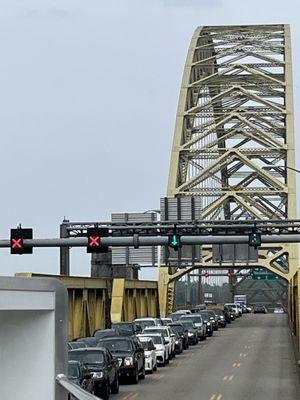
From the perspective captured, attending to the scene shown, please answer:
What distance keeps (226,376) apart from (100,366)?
9.53 meters

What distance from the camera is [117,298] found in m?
69.4

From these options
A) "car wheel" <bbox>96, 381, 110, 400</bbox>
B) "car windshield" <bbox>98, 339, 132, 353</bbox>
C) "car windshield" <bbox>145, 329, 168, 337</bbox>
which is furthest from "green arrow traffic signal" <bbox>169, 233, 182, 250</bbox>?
"car wheel" <bbox>96, 381, 110, 400</bbox>

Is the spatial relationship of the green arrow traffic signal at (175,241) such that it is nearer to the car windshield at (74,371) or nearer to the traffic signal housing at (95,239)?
the traffic signal housing at (95,239)

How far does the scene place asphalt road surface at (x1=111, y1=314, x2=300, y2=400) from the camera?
31.0 metres

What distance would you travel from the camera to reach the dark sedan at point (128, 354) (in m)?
35.3

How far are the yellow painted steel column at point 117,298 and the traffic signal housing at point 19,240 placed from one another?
21954mm

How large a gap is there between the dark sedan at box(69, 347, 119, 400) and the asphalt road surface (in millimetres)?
677

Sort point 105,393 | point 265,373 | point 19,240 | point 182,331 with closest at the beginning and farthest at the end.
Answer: point 105,393 → point 265,373 → point 19,240 → point 182,331

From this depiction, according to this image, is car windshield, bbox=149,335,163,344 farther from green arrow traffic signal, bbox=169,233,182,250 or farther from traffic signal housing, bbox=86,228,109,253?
traffic signal housing, bbox=86,228,109,253

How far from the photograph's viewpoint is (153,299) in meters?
91.9

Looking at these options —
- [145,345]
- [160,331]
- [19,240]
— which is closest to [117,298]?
[160,331]

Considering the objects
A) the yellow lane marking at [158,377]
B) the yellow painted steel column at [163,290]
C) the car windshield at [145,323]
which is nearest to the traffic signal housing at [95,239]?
the yellow lane marking at [158,377]

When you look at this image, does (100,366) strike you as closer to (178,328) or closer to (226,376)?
(226,376)

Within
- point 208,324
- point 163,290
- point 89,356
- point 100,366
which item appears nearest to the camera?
point 100,366
